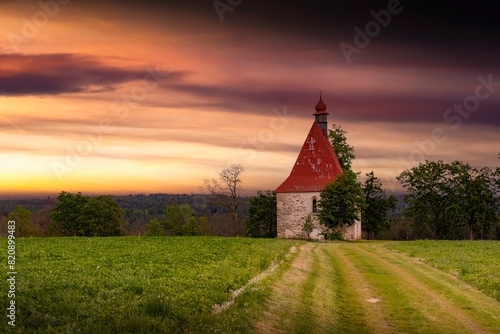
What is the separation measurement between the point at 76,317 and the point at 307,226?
46.1 meters

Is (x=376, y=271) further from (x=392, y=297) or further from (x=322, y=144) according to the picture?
(x=322, y=144)

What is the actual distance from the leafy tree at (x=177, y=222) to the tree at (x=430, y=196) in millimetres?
37079

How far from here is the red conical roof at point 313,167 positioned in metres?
58.8

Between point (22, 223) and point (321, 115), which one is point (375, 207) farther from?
point (22, 223)

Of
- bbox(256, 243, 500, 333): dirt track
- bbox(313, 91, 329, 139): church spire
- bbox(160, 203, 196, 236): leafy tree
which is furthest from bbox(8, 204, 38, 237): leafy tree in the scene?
bbox(256, 243, 500, 333): dirt track

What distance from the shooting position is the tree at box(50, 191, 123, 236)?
55.4m

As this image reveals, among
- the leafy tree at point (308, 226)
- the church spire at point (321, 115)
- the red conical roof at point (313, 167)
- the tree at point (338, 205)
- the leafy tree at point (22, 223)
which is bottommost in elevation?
the leafy tree at point (22, 223)

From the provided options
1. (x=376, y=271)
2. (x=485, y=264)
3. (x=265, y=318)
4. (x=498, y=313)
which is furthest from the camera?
(x=485, y=264)

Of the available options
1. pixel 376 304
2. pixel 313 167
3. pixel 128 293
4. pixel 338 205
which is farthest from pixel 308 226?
pixel 128 293

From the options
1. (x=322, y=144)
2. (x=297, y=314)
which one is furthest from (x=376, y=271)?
(x=322, y=144)

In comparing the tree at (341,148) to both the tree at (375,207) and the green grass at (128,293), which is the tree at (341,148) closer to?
the tree at (375,207)

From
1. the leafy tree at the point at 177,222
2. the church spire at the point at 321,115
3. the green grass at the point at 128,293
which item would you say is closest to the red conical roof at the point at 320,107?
the church spire at the point at 321,115

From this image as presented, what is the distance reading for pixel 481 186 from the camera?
2559 inches

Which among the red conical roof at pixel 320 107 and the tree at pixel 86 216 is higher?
the red conical roof at pixel 320 107
